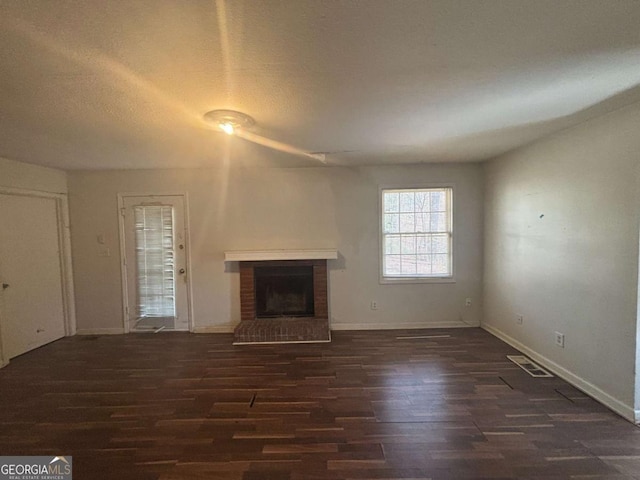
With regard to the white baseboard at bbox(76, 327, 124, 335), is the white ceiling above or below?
above

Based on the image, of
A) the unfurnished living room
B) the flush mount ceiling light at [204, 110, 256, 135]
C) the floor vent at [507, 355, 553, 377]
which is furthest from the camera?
the floor vent at [507, 355, 553, 377]

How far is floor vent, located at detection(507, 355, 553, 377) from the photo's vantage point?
2.76 metres

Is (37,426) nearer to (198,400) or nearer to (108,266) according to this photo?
(198,400)

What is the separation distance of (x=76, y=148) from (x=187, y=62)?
7.95ft

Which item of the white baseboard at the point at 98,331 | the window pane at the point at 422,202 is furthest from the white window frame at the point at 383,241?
the white baseboard at the point at 98,331

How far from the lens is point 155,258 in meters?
4.05

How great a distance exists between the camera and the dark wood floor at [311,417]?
5.70 ft

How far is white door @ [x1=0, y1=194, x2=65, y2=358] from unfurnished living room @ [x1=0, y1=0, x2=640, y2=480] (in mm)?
27

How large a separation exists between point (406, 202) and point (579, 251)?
2072mm

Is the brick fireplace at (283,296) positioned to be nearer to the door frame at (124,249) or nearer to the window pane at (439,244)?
the door frame at (124,249)

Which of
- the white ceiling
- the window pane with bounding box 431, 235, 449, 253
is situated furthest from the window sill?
the white ceiling

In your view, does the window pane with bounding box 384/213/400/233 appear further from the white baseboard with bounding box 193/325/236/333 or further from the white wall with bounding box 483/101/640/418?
the white baseboard with bounding box 193/325/236/333

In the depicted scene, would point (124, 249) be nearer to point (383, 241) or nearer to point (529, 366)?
point (383, 241)

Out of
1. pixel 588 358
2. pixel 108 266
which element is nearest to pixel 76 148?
pixel 108 266
